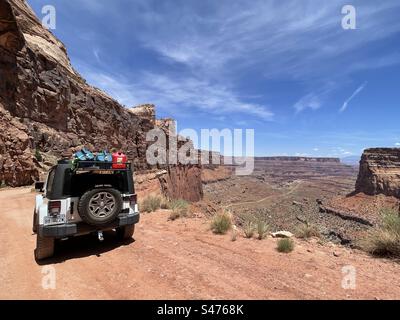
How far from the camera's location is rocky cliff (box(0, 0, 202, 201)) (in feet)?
63.1

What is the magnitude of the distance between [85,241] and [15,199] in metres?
8.49

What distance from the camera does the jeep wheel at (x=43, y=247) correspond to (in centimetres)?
539

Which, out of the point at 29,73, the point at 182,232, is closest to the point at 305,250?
the point at 182,232

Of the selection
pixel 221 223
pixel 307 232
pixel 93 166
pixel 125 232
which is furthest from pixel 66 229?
pixel 307 232

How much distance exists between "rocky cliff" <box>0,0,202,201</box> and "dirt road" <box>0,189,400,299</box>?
46.5ft

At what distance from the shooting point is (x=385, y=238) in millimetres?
5785

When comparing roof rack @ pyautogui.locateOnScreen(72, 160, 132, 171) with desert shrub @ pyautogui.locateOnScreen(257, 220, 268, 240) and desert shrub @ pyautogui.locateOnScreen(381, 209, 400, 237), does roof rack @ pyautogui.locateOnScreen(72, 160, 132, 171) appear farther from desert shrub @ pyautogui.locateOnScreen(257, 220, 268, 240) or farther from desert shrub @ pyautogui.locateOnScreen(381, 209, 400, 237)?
desert shrub @ pyautogui.locateOnScreen(381, 209, 400, 237)

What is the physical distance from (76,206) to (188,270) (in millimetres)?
2731

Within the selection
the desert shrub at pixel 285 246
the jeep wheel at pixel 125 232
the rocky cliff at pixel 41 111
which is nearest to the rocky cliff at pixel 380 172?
the rocky cliff at pixel 41 111

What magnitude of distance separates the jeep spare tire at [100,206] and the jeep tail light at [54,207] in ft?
1.37

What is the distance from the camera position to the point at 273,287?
4.31 metres
